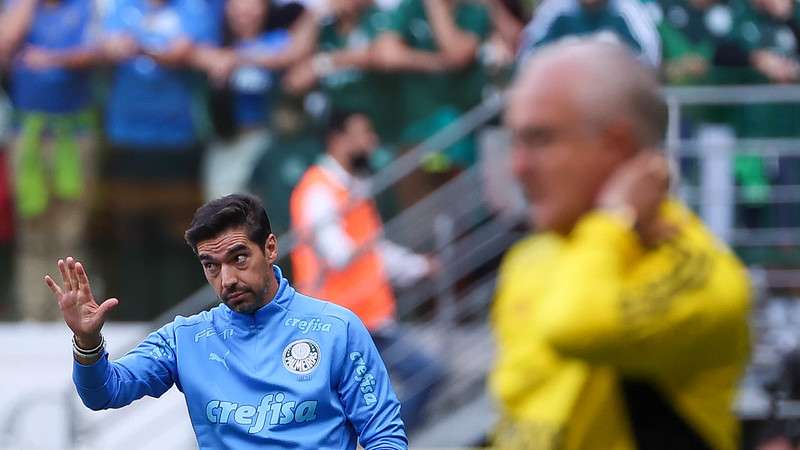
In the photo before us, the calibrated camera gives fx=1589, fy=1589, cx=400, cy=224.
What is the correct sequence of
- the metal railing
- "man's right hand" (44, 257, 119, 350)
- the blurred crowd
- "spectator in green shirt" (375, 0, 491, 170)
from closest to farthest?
"man's right hand" (44, 257, 119, 350)
the metal railing
the blurred crowd
"spectator in green shirt" (375, 0, 491, 170)

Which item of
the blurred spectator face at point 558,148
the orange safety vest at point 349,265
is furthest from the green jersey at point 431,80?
the blurred spectator face at point 558,148

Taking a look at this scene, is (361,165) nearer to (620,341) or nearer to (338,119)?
(338,119)

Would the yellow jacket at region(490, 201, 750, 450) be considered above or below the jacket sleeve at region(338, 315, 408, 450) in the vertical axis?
above

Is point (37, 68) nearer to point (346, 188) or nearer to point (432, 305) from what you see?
point (346, 188)

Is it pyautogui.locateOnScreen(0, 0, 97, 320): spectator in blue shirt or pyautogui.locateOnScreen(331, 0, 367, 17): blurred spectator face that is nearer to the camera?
pyautogui.locateOnScreen(331, 0, 367, 17): blurred spectator face

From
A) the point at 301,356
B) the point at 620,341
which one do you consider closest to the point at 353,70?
the point at 301,356

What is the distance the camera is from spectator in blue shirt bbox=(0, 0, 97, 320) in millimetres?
9516

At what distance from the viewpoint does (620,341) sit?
2520 millimetres

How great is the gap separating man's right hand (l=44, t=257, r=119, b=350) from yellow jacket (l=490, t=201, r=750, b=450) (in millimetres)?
1789

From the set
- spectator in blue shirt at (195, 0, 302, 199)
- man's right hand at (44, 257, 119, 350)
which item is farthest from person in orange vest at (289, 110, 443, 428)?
man's right hand at (44, 257, 119, 350)

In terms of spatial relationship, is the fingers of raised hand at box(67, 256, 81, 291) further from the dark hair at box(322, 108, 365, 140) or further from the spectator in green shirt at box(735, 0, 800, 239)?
the spectator in green shirt at box(735, 0, 800, 239)

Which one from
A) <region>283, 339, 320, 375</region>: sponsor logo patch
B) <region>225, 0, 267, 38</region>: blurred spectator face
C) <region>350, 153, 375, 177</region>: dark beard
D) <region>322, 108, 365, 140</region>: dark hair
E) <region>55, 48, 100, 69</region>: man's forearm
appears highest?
<region>55, 48, 100, 69</region>: man's forearm

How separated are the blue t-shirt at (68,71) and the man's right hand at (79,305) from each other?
17.3 ft

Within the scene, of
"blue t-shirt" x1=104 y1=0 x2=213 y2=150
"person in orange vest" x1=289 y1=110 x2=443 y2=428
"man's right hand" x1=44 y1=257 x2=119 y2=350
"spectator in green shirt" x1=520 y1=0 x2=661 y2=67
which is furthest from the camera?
"blue t-shirt" x1=104 y1=0 x2=213 y2=150
